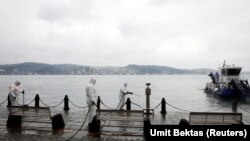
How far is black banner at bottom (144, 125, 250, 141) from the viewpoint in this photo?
5.12 meters

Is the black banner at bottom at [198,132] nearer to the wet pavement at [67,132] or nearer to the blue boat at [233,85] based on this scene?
the wet pavement at [67,132]

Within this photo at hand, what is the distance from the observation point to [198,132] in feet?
17.5

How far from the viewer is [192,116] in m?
9.26

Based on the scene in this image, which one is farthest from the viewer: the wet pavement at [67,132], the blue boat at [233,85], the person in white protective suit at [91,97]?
the blue boat at [233,85]

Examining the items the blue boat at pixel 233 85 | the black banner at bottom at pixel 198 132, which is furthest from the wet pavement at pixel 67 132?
the blue boat at pixel 233 85

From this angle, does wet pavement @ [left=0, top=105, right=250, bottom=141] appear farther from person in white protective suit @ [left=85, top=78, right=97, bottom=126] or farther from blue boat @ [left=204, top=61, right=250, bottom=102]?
blue boat @ [left=204, top=61, right=250, bottom=102]

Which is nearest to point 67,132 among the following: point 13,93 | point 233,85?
point 13,93

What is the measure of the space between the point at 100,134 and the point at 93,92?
6.01 ft

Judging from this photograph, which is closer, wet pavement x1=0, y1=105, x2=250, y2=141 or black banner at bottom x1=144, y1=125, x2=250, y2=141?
black banner at bottom x1=144, y1=125, x2=250, y2=141

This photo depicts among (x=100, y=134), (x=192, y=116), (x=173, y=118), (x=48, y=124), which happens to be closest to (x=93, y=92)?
(x=100, y=134)

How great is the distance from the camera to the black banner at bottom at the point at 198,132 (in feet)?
16.8

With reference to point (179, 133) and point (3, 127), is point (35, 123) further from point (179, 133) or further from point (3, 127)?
point (179, 133)

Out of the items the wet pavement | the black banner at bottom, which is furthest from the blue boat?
the black banner at bottom

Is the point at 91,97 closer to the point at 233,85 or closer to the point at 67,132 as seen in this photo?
the point at 67,132
